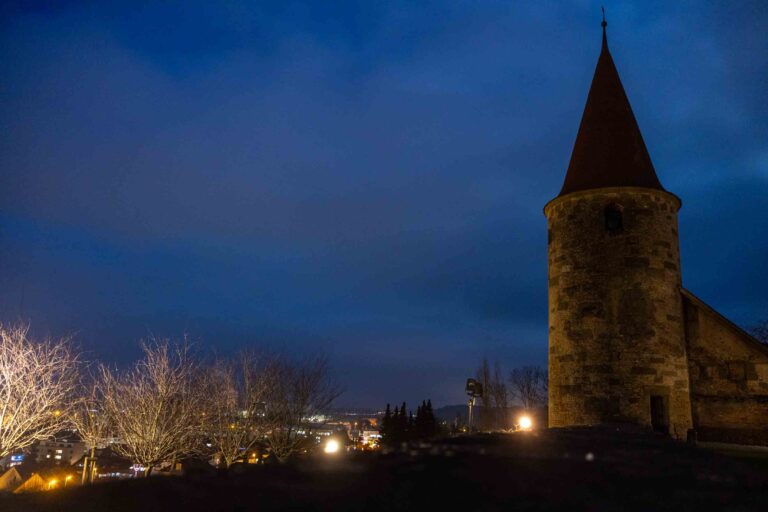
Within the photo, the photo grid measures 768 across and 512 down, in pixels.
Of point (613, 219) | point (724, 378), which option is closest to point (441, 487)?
point (613, 219)

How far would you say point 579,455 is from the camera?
5.61 meters

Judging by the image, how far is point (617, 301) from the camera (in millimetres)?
16016

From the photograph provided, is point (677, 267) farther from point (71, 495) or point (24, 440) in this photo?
point (24, 440)

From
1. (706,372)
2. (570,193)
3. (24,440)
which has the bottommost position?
(24,440)

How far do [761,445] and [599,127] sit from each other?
33.0 feet

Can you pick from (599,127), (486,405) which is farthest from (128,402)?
(486,405)

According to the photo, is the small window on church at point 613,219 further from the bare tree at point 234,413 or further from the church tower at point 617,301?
the bare tree at point 234,413

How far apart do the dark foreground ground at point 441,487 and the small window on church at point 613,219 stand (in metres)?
11.7

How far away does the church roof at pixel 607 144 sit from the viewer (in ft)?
57.0

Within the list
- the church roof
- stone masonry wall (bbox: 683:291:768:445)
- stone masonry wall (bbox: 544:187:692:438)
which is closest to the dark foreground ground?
stone masonry wall (bbox: 544:187:692:438)

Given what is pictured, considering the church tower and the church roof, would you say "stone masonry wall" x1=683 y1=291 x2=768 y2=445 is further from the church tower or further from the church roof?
the church roof

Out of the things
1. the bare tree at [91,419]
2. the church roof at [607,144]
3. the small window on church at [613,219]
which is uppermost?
the church roof at [607,144]

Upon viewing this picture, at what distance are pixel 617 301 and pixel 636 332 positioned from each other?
94 centimetres

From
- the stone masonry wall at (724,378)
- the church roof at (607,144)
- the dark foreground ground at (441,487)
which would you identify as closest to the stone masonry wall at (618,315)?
the stone masonry wall at (724,378)
